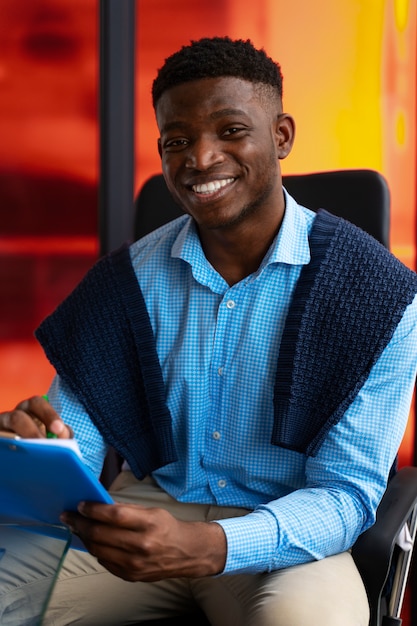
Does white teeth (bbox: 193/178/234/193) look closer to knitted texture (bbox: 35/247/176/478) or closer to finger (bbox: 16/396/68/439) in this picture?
knitted texture (bbox: 35/247/176/478)

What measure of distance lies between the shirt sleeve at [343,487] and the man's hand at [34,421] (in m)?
0.28

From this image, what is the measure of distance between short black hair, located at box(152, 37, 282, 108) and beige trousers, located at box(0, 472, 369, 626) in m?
0.73

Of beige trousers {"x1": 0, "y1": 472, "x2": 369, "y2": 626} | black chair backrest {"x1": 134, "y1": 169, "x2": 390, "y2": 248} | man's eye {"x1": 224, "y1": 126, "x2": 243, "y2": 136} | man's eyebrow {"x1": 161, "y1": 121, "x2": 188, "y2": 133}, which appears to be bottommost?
beige trousers {"x1": 0, "y1": 472, "x2": 369, "y2": 626}

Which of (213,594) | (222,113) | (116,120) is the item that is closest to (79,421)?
(213,594)

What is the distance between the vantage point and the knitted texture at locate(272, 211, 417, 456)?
138 centimetres

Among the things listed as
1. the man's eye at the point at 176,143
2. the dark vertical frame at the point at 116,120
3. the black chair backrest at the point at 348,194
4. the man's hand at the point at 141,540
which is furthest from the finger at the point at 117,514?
the dark vertical frame at the point at 116,120

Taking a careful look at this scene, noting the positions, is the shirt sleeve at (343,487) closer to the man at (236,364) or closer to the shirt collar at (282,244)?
the man at (236,364)

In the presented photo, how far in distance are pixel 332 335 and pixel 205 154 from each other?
0.37m

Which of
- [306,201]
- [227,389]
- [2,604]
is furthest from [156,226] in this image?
[2,604]

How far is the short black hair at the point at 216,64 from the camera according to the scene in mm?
1460

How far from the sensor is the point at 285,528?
4.07ft

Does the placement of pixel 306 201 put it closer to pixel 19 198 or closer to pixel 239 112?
pixel 239 112

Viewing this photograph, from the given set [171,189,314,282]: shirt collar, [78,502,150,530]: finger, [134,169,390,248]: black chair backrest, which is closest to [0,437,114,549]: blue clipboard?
[78,502,150,530]: finger

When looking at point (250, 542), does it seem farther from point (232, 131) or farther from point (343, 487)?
point (232, 131)
